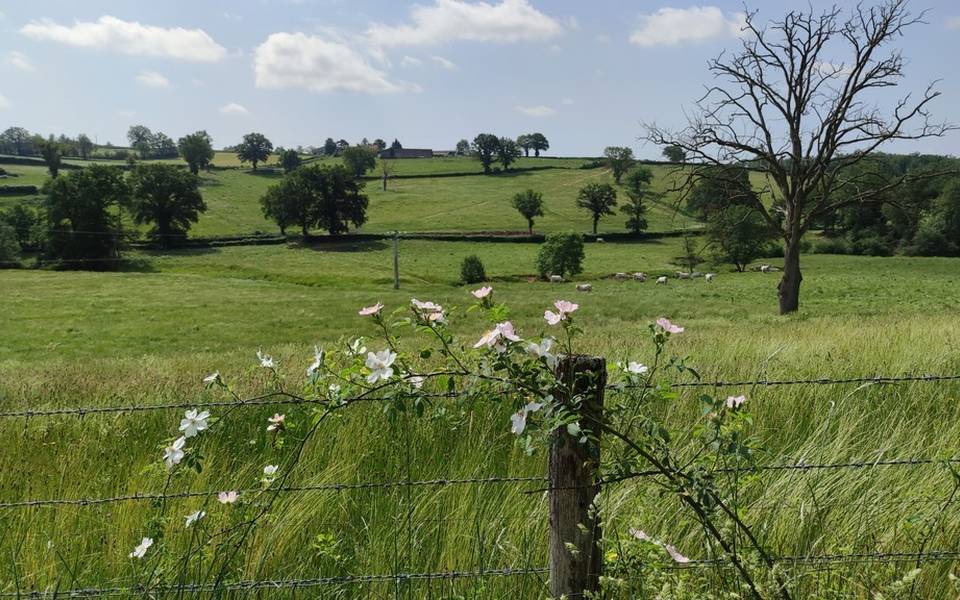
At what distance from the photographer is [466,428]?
16.1 ft

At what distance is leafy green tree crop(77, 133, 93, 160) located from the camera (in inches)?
6088

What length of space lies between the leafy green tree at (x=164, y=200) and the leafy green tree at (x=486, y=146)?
7578 cm

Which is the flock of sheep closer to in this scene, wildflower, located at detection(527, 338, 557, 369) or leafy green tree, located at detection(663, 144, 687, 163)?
leafy green tree, located at detection(663, 144, 687, 163)

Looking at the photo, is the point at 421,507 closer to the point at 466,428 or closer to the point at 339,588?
the point at 339,588

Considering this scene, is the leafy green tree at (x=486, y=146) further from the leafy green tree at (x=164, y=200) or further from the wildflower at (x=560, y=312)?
the wildflower at (x=560, y=312)

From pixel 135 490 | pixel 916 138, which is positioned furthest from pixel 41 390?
pixel 916 138

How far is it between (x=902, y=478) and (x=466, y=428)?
2.90 metres

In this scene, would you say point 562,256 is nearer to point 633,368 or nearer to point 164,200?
point 164,200

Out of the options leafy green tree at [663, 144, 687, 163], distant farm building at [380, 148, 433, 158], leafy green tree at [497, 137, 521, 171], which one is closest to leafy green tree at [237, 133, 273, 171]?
distant farm building at [380, 148, 433, 158]

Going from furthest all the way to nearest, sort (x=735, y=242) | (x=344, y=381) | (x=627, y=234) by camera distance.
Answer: (x=627, y=234), (x=735, y=242), (x=344, y=381)

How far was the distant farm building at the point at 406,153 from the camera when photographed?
175 m

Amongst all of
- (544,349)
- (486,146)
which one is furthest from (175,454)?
(486,146)

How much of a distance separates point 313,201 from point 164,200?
17.7m

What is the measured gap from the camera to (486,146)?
14300 centimetres
